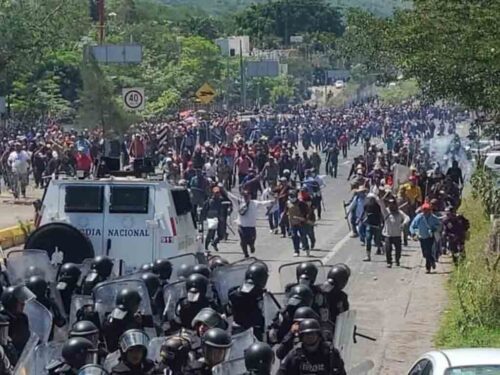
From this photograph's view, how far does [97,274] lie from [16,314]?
221cm

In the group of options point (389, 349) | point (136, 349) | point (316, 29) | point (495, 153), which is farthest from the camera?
point (316, 29)

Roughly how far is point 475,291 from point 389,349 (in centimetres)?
181

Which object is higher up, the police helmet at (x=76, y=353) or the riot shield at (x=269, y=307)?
the police helmet at (x=76, y=353)

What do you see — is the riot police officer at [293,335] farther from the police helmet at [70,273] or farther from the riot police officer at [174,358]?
the police helmet at [70,273]

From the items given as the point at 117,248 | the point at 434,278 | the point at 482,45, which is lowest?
the point at 434,278

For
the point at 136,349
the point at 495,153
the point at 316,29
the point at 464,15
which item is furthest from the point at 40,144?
the point at 316,29

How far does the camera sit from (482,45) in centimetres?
1695

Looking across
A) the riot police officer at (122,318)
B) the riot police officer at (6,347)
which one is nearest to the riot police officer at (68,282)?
the riot police officer at (122,318)

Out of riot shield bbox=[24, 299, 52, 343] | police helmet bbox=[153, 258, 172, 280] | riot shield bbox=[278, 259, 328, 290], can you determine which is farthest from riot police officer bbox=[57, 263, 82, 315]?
riot shield bbox=[278, 259, 328, 290]

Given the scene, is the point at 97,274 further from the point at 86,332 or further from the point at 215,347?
the point at 215,347

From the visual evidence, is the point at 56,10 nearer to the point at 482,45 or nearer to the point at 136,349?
the point at 482,45

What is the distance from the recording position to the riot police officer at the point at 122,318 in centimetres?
1088

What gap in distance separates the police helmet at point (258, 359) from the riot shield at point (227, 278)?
13.2 feet

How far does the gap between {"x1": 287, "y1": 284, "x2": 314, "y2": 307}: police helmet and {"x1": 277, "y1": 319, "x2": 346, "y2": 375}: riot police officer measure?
168cm
